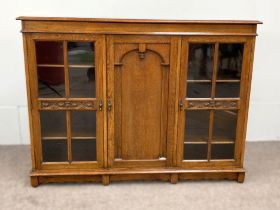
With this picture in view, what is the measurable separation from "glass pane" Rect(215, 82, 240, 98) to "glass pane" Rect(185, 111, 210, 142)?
0.18 meters

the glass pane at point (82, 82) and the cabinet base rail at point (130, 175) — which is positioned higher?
the glass pane at point (82, 82)

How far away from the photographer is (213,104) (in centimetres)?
246

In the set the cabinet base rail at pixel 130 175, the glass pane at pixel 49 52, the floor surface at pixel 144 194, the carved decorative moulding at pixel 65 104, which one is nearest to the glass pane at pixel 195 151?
the cabinet base rail at pixel 130 175

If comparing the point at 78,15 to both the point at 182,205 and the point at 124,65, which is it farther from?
the point at 182,205

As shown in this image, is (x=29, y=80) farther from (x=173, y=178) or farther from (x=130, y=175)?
(x=173, y=178)

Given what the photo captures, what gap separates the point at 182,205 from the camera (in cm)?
229

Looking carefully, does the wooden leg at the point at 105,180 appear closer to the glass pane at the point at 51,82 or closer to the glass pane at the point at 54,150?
the glass pane at the point at 54,150

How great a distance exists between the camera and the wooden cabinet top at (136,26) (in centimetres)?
221

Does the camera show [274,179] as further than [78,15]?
No

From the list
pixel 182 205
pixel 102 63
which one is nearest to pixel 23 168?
pixel 102 63

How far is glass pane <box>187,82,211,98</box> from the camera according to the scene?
2416mm

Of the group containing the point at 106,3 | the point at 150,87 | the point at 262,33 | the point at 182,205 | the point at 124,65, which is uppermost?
the point at 106,3

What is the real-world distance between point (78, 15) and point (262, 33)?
1.77m

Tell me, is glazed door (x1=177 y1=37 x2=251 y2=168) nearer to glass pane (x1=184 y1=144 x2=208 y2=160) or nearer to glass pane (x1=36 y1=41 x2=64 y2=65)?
glass pane (x1=184 y1=144 x2=208 y2=160)
